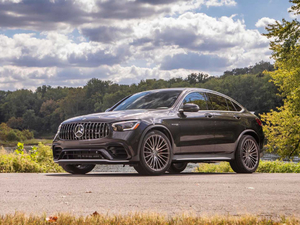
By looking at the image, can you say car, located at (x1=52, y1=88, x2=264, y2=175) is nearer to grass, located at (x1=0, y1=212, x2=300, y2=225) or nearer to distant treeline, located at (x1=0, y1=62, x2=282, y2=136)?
grass, located at (x1=0, y1=212, x2=300, y2=225)

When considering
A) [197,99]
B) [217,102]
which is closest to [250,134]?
Answer: [217,102]

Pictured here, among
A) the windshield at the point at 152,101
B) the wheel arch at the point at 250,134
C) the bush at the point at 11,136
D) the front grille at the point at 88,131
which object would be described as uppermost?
the windshield at the point at 152,101

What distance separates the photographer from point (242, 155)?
450 inches

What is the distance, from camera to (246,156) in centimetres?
1157

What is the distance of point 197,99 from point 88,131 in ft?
8.77

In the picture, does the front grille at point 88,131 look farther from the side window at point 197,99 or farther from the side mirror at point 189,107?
the side window at point 197,99

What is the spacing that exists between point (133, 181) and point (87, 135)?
1700mm

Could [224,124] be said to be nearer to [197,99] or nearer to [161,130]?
[197,99]

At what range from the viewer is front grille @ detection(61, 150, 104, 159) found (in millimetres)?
9492

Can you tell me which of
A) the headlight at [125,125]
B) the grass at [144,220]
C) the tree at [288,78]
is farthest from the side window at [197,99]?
the tree at [288,78]

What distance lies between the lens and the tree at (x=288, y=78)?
2736 centimetres

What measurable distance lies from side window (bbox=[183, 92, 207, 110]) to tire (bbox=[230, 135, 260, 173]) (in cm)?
129

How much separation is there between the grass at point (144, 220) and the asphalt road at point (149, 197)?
0.51m

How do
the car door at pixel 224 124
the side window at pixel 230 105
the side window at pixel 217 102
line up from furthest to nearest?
the side window at pixel 230 105
the side window at pixel 217 102
the car door at pixel 224 124
